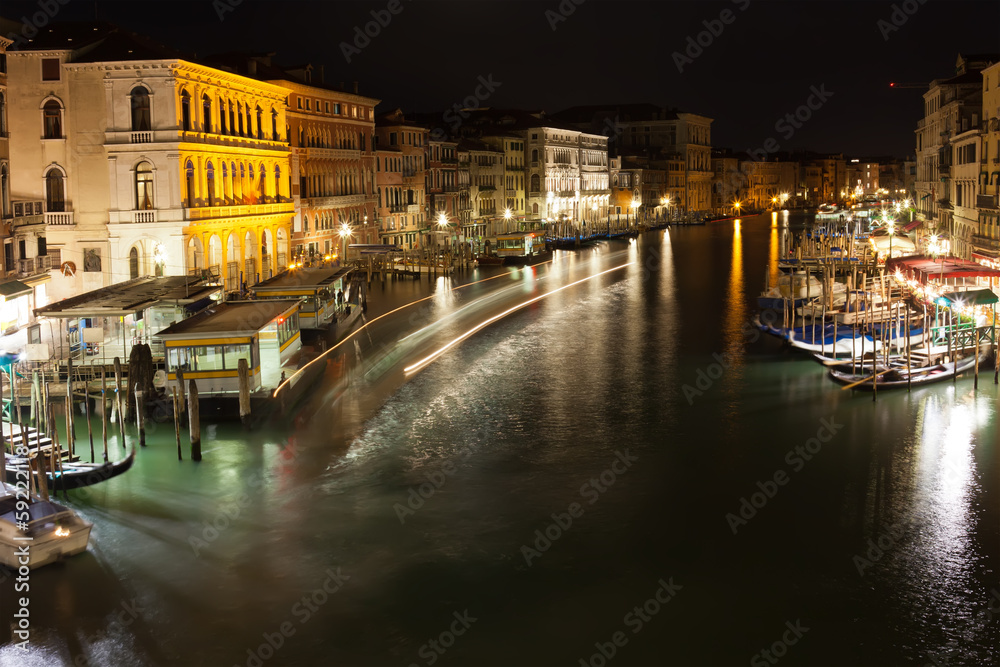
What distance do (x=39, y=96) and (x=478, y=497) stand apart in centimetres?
1836

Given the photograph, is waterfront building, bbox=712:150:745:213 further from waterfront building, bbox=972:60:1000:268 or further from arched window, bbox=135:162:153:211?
arched window, bbox=135:162:153:211

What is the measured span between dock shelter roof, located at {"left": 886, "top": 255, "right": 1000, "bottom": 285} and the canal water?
5458 millimetres

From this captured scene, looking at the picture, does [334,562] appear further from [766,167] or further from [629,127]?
[766,167]

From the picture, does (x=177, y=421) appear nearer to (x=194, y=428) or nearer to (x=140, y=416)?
(x=194, y=428)

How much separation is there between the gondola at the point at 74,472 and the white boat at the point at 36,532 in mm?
1557

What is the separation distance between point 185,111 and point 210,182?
2.31 m

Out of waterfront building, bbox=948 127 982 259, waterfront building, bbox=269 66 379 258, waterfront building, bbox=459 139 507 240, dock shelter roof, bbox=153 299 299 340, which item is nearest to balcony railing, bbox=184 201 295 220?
waterfront building, bbox=269 66 379 258

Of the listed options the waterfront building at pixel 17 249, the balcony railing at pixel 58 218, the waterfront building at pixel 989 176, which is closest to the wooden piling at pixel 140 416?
the waterfront building at pixel 17 249

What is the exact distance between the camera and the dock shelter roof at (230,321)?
18.1 m

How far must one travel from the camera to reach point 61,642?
34.2 feet

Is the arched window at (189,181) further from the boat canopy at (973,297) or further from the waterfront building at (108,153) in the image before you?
the boat canopy at (973,297)

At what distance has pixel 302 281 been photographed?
90.0 feet

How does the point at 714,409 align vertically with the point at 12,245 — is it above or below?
below

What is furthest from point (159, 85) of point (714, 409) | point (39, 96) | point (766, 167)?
point (766, 167)
